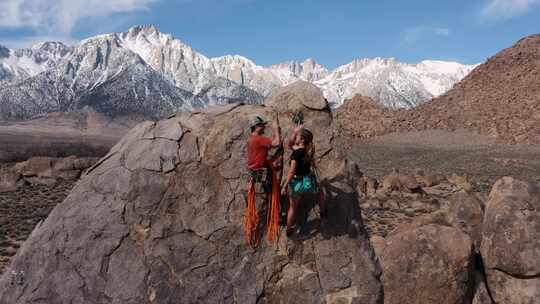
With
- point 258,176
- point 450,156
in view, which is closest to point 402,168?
point 450,156

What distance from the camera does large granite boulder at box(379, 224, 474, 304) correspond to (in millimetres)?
8836

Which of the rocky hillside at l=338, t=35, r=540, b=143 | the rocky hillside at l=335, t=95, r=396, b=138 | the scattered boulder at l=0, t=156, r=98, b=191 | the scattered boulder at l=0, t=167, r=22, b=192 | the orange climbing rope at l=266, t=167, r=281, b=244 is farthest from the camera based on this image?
the rocky hillside at l=335, t=95, r=396, b=138

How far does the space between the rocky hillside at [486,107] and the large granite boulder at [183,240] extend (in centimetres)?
8242

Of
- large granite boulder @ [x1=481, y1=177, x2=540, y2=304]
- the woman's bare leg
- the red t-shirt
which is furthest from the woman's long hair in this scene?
large granite boulder @ [x1=481, y1=177, x2=540, y2=304]

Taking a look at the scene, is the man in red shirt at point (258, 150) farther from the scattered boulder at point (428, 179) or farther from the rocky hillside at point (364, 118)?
the rocky hillside at point (364, 118)

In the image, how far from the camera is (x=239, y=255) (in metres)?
7.95

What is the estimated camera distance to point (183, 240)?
7.84 m

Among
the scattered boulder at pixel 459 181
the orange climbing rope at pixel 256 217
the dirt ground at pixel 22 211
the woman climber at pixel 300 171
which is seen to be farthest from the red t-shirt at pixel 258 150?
the scattered boulder at pixel 459 181

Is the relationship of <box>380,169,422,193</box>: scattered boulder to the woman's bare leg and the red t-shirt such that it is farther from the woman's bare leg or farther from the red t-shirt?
the red t-shirt

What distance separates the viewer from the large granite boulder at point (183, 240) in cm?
757

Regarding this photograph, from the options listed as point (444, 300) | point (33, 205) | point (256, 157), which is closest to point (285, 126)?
point (256, 157)

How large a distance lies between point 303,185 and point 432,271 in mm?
3317

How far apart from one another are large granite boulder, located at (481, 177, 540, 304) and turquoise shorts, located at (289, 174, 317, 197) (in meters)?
4.04

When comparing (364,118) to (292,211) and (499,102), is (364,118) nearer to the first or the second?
(499,102)
